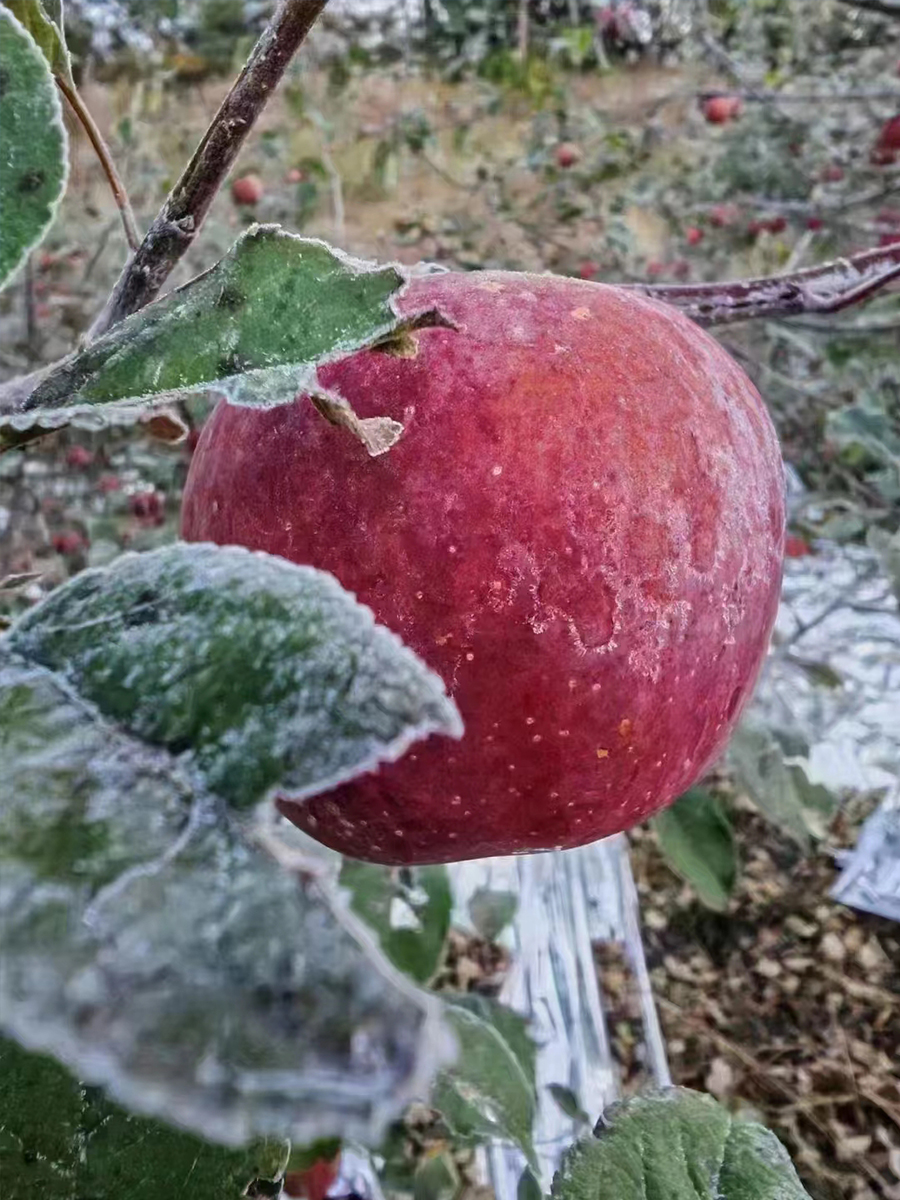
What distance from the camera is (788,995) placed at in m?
1.58

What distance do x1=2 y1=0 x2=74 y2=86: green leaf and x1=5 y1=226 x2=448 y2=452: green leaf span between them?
15 cm

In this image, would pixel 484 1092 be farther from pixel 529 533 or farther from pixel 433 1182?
pixel 529 533

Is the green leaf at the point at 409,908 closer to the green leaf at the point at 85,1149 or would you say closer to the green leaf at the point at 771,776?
the green leaf at the point at 771,776

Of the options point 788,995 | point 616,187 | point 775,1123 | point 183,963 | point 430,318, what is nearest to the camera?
point 183,963

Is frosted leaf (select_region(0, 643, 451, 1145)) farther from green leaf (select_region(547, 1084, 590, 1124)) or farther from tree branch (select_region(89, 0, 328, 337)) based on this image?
green leaf (select_region(547, 1084, 590, 1124))

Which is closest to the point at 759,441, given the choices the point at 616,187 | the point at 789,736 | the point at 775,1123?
the point at 789,736

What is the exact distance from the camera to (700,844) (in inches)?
31.5

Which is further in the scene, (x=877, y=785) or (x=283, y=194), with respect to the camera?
(x=283, y=194)

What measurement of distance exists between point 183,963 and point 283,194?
8.40ft

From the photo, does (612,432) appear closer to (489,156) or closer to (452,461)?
(452,461)

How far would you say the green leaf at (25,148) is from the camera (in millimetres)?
265

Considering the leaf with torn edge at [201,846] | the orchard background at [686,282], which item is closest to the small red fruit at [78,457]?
the orchard background at [686,282]

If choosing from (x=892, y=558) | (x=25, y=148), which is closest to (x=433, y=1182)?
(x=892, y=558)

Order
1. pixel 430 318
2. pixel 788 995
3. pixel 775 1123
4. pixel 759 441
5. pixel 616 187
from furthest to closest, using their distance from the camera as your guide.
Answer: pixel 616 187
pixel 788 995
pixel 775 1123
pixel 759 441
pixel 430 318
